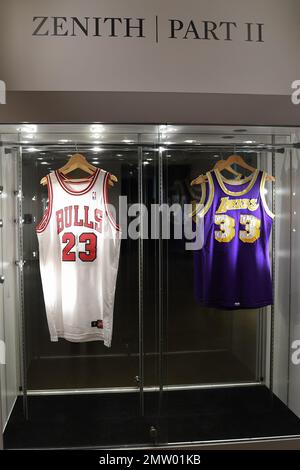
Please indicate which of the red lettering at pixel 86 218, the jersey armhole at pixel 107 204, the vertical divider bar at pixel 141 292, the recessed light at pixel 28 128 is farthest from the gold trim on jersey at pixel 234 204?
the recessed light at pixel 28 128

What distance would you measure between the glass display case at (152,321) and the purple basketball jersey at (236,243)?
0.08 meters

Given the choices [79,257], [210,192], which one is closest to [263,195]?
[210,192]

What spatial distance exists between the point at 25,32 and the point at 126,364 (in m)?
2.18

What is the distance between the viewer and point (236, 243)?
260 cm

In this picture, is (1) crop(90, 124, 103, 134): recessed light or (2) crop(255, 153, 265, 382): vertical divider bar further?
(2) crop(255, 153, 265, 382): vertical divider bar

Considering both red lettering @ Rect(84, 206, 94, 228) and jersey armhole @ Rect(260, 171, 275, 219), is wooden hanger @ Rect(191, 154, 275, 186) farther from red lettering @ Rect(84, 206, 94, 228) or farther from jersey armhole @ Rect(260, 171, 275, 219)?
red lettering @ Rect(84, 206, 94, 228)

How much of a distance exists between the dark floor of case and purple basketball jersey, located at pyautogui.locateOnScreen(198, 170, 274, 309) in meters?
0.71

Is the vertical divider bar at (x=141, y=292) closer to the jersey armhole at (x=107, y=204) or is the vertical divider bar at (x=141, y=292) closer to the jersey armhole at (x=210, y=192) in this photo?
the jersey armhole at (x=107, y=204)

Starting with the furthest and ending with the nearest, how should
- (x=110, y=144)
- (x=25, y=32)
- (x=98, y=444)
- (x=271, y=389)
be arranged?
1. (x=271, y=389)
2. (x=110, y=144)
3. (x=98, y=444)
4. (x=25, y=32)

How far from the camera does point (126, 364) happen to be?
117 inches

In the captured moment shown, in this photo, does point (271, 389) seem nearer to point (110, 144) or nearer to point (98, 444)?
point (98, 444)

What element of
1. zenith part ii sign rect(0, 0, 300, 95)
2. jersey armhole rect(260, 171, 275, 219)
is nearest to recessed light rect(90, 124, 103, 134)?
zenith part ii sign rect(0, 0, 300, 95)

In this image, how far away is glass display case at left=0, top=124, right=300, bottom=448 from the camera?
2455 millimetres

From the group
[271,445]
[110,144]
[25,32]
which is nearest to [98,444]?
[271,445]
